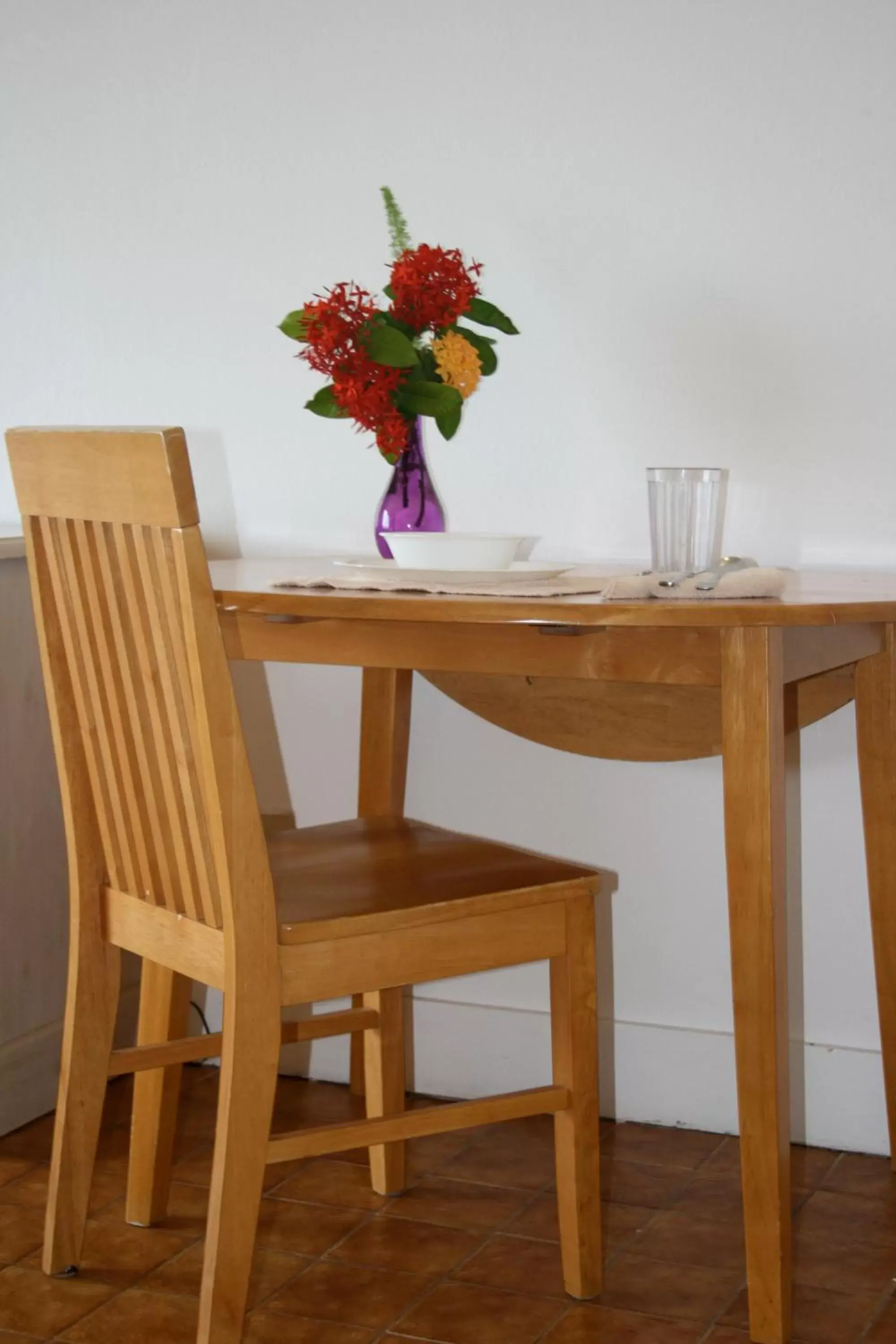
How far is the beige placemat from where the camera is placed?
60.8 inches

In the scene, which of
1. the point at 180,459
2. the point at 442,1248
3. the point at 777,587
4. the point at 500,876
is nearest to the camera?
the point at 180,459

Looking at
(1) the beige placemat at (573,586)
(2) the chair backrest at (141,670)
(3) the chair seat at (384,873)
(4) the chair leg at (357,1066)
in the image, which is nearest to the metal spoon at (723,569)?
(1) the beige placemat at (573,586)

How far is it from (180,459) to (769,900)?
0.72 meters

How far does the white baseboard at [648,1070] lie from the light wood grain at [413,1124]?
63 centimetres

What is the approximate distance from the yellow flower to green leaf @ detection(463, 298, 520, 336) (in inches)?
3.8

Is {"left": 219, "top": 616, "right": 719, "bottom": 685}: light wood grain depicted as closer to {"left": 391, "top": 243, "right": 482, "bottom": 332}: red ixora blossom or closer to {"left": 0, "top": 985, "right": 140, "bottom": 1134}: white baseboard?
{"left": 391, "top": 243, "right": 482, "bottom": 332}: red ixora blossom

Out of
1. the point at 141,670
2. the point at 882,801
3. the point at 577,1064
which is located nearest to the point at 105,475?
the point at 141,670

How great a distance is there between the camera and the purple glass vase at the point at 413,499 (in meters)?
1.95

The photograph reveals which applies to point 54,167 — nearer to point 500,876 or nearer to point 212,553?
point 212,553

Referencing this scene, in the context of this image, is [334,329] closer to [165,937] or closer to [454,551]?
[454,551]

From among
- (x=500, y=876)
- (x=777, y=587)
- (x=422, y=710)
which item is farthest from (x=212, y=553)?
(x=777, y=587)

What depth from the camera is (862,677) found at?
6.36 ft

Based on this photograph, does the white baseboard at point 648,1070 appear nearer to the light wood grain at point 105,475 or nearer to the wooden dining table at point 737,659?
the wooden dining table at point 737,659

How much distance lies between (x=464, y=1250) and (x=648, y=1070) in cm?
50
